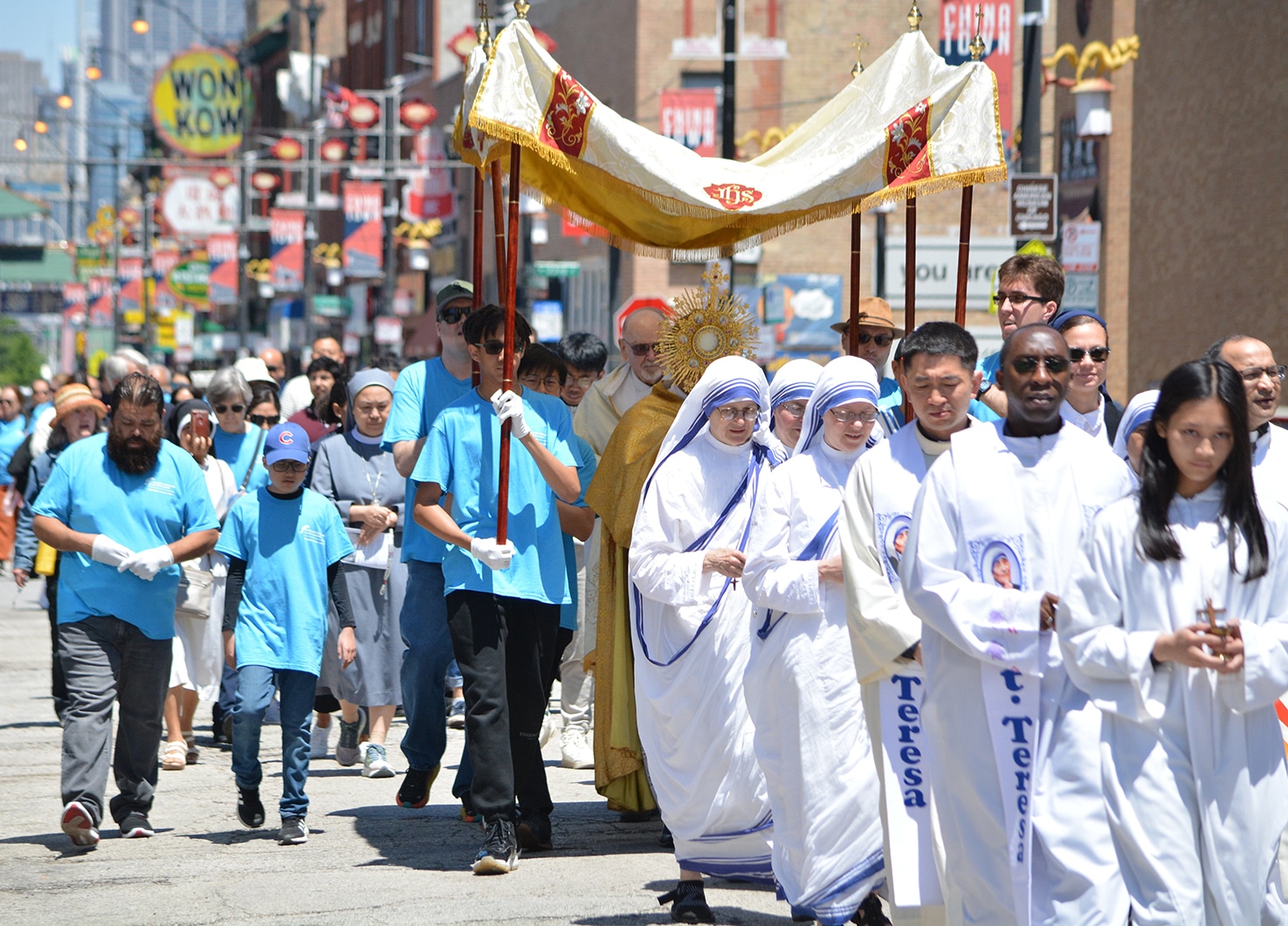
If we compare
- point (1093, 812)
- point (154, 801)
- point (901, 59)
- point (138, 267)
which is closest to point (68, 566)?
point (154, 801)

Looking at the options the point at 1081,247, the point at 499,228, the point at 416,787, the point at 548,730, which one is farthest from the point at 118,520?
the point at 1081,247

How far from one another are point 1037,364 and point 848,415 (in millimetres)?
1347

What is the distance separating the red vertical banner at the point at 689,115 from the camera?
27953 millimetres

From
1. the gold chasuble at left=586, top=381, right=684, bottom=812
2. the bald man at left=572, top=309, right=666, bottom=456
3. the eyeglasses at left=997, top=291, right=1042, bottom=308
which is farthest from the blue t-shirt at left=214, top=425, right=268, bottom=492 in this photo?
the eyeglasses at left=997, top=291, right=1042, bottom=308

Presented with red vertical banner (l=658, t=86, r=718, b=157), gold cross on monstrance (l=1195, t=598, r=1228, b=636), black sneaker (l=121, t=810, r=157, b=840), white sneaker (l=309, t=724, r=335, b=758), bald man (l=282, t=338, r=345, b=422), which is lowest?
white sneaker (l=309, t=724, r=335, b=758)

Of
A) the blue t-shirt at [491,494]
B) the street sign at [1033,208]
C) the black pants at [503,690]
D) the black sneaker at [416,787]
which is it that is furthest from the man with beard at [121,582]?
the street sign at [1033,208]

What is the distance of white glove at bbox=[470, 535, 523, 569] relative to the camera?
285 inches

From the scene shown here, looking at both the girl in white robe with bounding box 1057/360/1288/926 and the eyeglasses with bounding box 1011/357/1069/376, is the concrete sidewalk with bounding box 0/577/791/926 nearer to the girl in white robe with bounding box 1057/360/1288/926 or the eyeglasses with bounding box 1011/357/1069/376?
the girl in white robe with bounding box 1057/360/1288/926

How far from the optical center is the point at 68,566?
7.94 m

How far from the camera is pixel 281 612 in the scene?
805 centimetres

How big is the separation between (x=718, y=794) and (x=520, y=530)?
1404mm

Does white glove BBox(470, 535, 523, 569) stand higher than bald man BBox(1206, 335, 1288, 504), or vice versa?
bald man BBox(1206, 335, 1288, 504)

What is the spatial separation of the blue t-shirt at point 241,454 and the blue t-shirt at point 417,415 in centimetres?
275

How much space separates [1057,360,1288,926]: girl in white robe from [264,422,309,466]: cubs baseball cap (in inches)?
174
